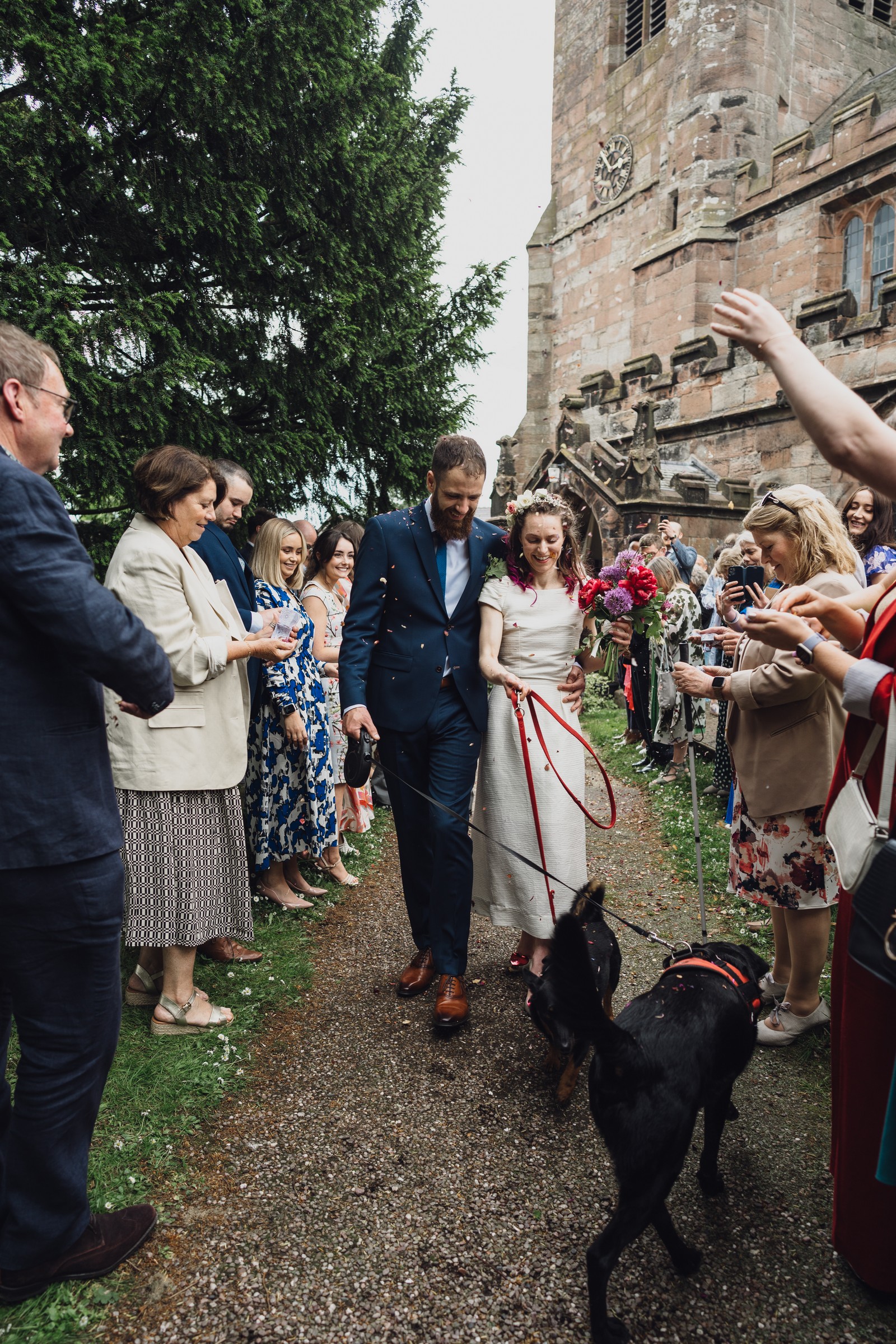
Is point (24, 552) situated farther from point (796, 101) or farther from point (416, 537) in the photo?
point (796, 101)

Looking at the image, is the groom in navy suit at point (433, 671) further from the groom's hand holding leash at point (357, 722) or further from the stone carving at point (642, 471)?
the stone carving at point (642, 471)

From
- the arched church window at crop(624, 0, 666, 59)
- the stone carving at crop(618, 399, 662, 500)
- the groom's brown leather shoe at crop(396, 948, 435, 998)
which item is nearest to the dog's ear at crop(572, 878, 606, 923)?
the groom's brown leather shoe at crop(396, 948, 435, 998)

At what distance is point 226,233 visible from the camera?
22.8 feet

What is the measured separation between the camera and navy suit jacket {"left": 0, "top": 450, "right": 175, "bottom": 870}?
1.91m

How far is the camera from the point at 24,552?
1.89 meters

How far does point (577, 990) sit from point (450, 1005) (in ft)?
6.25

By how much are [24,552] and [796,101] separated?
963 inches

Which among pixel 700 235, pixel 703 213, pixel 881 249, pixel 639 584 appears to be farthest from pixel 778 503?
pixel 703 213

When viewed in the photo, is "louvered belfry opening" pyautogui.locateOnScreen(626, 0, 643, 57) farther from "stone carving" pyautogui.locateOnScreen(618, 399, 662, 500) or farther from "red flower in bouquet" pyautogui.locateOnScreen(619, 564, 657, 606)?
"red flower in bouquet" pyautogui.locateOnScreen(619, 564, 657, 606)

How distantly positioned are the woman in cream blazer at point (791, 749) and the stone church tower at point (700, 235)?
10.1 meters

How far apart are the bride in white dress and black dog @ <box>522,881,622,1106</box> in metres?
0.43

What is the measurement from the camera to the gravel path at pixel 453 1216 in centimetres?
217

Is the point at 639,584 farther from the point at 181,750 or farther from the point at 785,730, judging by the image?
the point at 181,750

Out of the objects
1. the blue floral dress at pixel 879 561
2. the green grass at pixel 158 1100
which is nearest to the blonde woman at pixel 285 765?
the green grass at pixel 158 1100
